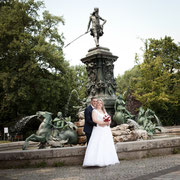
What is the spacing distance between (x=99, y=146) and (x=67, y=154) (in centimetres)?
125

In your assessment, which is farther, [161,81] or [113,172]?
[161,81]

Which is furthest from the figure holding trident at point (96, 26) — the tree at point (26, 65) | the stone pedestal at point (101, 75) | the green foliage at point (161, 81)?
the green foliage at point (161, 81)

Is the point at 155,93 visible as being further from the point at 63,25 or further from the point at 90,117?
the point at 90,117

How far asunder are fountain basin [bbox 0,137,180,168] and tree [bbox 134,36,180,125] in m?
22.7

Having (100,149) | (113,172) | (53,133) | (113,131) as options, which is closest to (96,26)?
(113,131)

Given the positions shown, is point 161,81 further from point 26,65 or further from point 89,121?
point 89,121

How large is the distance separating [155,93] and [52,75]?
500 inches

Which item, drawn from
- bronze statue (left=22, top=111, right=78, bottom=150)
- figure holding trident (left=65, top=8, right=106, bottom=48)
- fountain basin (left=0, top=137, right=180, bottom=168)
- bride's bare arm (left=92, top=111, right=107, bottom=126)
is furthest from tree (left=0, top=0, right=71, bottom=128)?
bride's bare arm (left=92, top=111, right=107, bottom=126)

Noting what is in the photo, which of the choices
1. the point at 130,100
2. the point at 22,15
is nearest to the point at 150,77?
the point at 130,100

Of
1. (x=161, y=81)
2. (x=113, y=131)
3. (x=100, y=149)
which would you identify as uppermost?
(x=161, y=81)

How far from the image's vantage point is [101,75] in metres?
12.0

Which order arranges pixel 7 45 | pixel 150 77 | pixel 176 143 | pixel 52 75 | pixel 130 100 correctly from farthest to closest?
pixel 130 100 < pixel 150 77 < pixel 52 75 < pixel 7 45 < pixel 176 143

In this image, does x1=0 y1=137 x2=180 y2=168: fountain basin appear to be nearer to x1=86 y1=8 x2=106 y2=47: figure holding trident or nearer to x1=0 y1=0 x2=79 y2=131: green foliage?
x1=86 y1=8 x2=106 y2=47: figure holding trident

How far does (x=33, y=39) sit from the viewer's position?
2806cm
